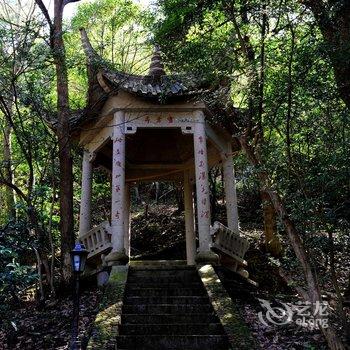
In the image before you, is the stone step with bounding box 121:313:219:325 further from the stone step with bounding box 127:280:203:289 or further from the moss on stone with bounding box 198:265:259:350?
the stone step with bounding box 127:280:203:289

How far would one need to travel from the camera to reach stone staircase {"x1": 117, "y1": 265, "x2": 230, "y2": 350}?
666 cm

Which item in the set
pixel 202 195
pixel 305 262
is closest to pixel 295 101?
pixel 305 262

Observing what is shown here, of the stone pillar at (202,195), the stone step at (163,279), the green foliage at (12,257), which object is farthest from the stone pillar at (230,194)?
the green foliage at (12,257)

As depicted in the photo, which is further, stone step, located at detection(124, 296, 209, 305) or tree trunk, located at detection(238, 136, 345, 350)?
stone step, located at detection(124, 296, 209, 305)

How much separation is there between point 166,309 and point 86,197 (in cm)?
521

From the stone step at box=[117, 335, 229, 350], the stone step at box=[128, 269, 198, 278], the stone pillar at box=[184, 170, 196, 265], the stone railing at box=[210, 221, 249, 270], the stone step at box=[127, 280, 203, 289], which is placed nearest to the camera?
the stone step at box=[117, 335, 229, 350]

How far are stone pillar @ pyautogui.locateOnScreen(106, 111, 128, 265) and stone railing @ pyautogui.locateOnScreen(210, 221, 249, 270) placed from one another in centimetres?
219

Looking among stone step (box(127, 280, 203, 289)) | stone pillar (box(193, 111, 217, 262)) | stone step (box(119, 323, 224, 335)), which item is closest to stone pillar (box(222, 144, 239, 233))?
stone pillar (box(193, 111, 217, 262))

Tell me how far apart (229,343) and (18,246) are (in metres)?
3.42

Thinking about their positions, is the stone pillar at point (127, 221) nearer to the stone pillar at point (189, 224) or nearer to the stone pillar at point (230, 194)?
the stone pillar at point (189, 224)

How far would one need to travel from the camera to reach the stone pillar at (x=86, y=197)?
11891 mm

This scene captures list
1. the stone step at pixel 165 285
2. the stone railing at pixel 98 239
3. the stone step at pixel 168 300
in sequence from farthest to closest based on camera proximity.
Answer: the stone railing at pixel 98 239
the stone step at pixel 165 285
the stone step at pixel 168 300

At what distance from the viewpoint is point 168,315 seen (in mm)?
7484

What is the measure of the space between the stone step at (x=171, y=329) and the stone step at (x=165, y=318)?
28 centimetres
